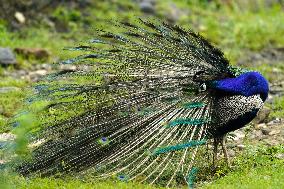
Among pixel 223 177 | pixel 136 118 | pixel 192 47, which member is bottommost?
pixel 223 177

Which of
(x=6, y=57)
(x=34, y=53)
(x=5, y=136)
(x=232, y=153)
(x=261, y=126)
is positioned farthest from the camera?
(x=34, y=53)

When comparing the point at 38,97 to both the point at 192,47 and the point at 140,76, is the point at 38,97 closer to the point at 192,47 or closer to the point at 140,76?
the point at 140,76

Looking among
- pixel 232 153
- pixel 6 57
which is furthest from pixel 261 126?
pixel 6 57

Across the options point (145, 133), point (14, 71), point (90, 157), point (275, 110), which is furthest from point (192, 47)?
point (14, 71)

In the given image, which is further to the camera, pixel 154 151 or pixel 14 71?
pixel 14 71

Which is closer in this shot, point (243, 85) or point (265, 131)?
point (243, 85)

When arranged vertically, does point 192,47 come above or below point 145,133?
above

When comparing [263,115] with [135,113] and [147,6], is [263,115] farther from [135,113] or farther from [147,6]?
[147,6]
